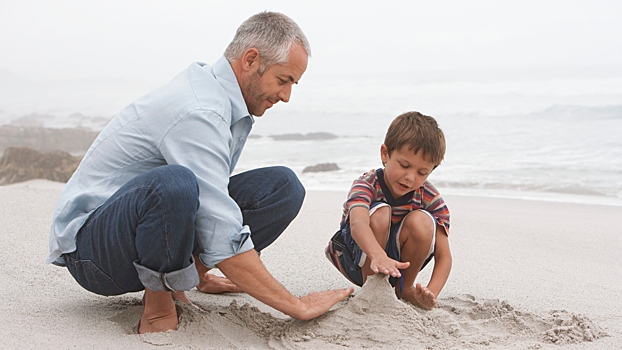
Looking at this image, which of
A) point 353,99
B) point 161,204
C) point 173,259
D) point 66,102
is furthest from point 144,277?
point 66,102

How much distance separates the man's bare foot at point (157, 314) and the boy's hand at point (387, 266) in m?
0.73

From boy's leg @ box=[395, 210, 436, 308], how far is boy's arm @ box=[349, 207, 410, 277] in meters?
0.14

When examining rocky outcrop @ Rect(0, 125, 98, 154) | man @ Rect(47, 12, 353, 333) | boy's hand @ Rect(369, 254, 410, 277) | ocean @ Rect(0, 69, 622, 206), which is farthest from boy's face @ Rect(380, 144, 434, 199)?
rocky outcrop @ Rect(0, 125, 98, 154)

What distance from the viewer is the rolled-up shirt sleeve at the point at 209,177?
202cm

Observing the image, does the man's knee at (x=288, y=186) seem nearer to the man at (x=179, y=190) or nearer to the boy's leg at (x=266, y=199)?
the boy's leg at (x=266, y=199)

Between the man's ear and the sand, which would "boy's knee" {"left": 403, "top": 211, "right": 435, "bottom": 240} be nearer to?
the sand

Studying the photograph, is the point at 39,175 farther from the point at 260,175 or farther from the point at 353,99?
the point at 353,99

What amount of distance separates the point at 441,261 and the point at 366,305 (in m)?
0.46

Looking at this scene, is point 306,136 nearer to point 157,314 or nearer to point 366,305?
point 366,305

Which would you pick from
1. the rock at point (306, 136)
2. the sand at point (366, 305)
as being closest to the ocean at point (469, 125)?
the rock at point (306, 136)

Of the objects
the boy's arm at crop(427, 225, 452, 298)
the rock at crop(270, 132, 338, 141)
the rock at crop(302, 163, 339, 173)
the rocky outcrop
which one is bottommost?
the rock at crop(270, 132, 338, 141)

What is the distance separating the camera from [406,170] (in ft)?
8.35

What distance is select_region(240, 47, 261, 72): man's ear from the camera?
229cm

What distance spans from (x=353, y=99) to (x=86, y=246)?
1940cm
